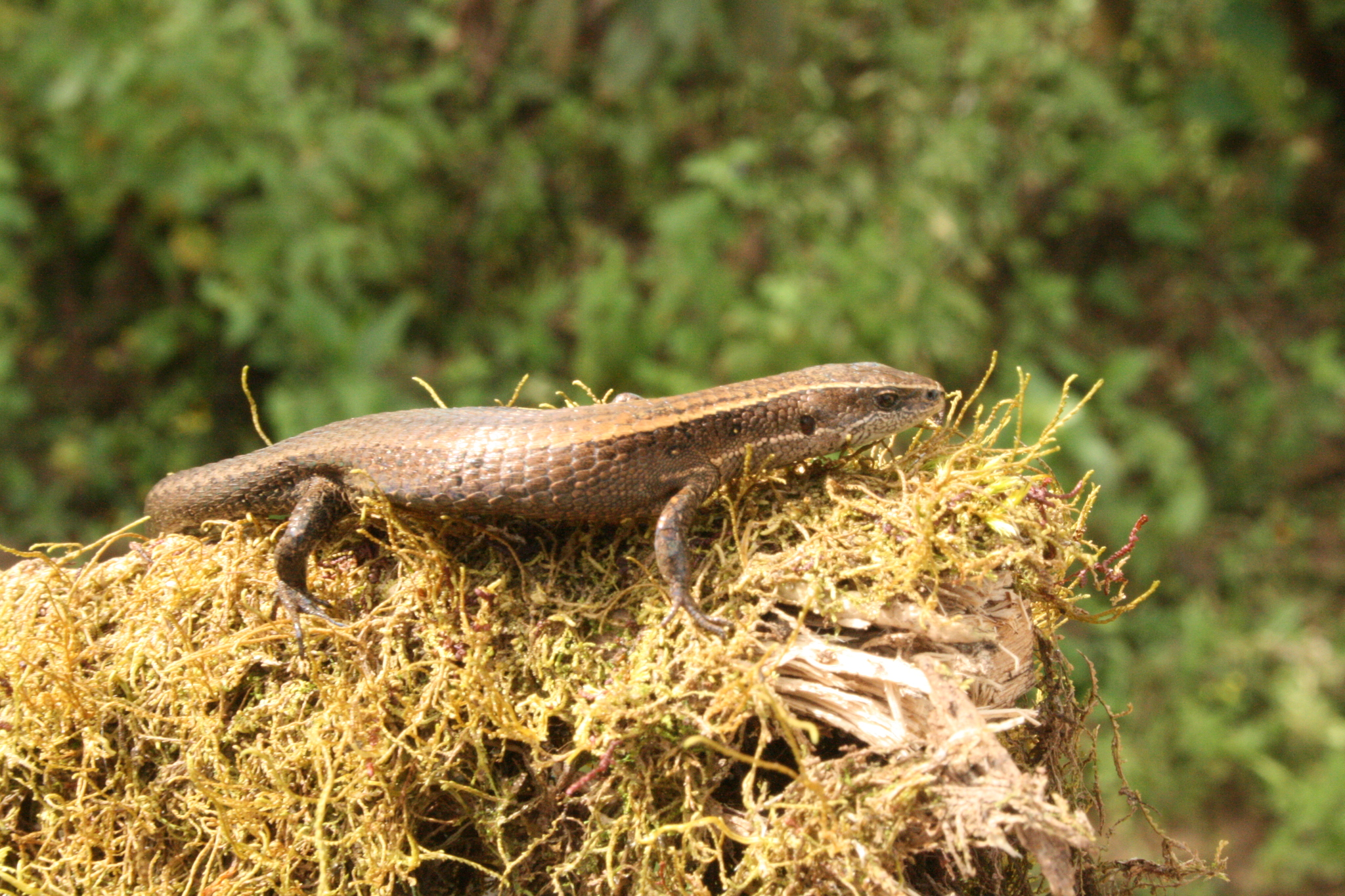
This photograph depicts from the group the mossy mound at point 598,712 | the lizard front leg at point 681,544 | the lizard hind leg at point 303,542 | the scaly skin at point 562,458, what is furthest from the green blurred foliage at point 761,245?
the lizard front leg at point 681,544

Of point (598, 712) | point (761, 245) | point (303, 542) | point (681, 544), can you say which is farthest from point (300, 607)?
point (761, 245)

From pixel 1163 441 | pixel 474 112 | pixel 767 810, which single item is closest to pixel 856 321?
pixel 1163 441

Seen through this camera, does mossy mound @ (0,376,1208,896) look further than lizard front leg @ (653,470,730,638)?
No

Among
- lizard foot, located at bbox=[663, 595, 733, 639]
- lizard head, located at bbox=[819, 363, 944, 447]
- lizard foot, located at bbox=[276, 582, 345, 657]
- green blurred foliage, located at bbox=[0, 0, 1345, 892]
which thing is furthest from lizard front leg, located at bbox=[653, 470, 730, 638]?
green blurred foliage, located at bbox=[0, 0, 1345, 892]

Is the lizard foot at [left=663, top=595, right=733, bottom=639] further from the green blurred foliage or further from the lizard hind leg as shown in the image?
the green blurred foliage

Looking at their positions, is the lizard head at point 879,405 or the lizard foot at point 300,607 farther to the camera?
the lizard head at point 879,405

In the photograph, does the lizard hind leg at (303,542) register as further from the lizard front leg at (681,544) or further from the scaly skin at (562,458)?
the lizard front leg at (681,544)

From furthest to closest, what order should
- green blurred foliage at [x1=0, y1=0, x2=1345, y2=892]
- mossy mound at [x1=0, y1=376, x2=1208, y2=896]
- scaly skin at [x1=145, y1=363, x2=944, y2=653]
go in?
1. green blurred foliage at [x1=0, y1=0, x2=1345, y2=892]
2. scaly skin at [x1=145, y1=363, x2=944, y2=653]
3. mossy mound at [x1=0, y1=376, x2=1208, y2=896]

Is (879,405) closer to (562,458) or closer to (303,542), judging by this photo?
(562,458)
